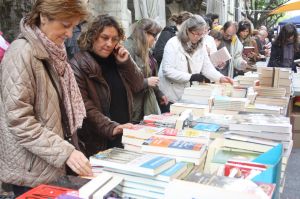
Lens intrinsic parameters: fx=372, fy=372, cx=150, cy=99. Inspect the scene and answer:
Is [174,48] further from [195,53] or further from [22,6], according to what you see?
[22,6]

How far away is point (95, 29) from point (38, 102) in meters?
0.82

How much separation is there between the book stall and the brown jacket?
0.87 feet

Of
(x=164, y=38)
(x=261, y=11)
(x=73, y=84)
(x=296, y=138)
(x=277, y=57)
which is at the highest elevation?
(x=261, y=11)

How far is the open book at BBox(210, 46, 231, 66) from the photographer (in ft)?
13.4

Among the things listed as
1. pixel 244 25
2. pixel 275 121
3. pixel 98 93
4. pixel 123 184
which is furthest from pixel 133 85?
pixel 244 25

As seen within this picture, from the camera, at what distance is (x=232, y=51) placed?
5.74 metres

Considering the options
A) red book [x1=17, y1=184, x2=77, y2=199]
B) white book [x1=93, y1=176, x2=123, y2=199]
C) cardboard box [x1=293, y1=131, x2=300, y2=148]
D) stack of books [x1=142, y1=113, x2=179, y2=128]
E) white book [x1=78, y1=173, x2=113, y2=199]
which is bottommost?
cardboard box [x1=293, y1=131, x2=300, y2=148]

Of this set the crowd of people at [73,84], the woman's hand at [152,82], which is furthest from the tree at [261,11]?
the woman's hand at [152,82]

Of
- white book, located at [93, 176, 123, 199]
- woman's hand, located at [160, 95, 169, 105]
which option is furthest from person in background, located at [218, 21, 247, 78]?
white book, located at [93, 176, 123, 199]

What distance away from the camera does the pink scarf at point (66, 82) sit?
154 centimetres

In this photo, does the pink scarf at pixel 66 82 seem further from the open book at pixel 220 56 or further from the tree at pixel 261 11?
the tree at pixel 261 11

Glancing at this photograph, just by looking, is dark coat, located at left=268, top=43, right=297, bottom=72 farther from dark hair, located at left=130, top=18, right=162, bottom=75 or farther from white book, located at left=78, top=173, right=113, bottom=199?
white book, located at left=78, top=173, right=113, bottom=199

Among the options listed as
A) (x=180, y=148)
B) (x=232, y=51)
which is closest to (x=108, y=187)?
(x=180, y=148)

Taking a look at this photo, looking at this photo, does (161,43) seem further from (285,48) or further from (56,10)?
(285,48)
